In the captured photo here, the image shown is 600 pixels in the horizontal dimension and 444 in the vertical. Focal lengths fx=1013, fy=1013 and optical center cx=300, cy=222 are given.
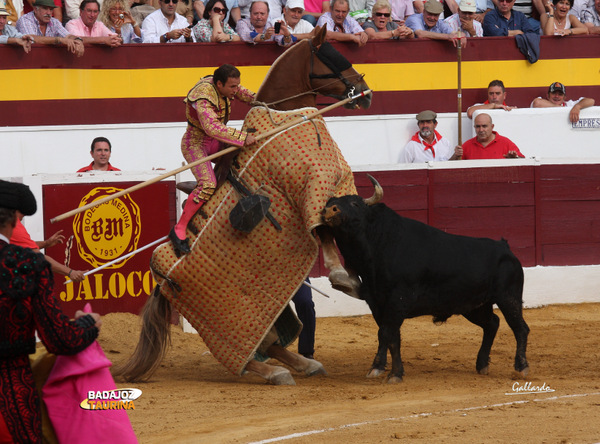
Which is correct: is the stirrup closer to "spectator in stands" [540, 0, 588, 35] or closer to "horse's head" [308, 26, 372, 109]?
"horse's head" [308, 26, 372, 109]

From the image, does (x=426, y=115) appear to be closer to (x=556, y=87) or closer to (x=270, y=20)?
(x=556, y=87)

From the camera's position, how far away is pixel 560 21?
1129 cm

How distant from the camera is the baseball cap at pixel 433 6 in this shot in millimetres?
10732

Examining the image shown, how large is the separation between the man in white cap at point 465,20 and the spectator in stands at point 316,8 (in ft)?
4.32

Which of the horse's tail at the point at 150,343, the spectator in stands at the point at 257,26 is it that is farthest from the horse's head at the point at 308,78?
the spectator in stands at the point at 257,26

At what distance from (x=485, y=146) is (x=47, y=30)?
14.7ft

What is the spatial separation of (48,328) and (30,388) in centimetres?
24

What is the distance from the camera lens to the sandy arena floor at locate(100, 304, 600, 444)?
4945 millimetres

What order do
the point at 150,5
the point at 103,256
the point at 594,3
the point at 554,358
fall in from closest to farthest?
the point at 554,358 < the point at 103,256 < the point at 150,5 < the point at 594,3

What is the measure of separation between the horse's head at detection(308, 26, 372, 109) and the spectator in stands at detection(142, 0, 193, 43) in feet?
13.4

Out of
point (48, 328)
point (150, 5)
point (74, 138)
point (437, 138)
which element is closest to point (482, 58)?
point (437, 138)

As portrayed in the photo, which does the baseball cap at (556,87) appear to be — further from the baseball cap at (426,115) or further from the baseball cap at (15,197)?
the baseball cap at (15,197)

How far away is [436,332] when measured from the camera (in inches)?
347

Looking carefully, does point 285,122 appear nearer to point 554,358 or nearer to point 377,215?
point 377,215
